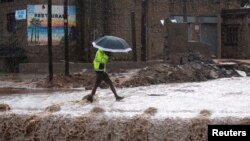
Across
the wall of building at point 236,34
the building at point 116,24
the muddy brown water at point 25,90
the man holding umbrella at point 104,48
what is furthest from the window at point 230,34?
the man holding umbrella at point 104,48

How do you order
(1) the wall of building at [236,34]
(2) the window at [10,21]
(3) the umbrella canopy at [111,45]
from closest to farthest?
(3) the umbrella canopy at [111,45] → (2) the window at [10,21] → (1) the wall of building at [236,34]

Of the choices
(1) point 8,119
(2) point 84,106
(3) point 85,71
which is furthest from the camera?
(3) point 85,71

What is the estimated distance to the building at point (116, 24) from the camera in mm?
22641

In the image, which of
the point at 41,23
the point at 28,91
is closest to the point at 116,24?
the point at 41,23

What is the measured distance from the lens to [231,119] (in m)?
8.01

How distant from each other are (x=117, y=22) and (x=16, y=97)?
1213cm

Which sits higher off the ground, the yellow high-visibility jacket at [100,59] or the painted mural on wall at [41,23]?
the painted mural on wall at [41,23]

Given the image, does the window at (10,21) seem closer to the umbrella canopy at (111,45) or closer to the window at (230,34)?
the window at (230,34)

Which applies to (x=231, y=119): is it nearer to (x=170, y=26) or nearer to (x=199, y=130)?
(x=199, y=130)

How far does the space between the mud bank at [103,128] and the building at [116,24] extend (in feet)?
41.3

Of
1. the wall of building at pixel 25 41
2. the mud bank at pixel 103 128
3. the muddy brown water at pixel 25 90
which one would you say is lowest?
the muddy brown water at pixel 25 90

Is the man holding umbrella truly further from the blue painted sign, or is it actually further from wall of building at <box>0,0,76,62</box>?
the blue painted sign

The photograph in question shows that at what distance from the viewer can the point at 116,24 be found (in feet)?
79.7

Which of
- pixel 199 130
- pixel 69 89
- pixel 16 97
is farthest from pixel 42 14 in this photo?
pixel 199 130
